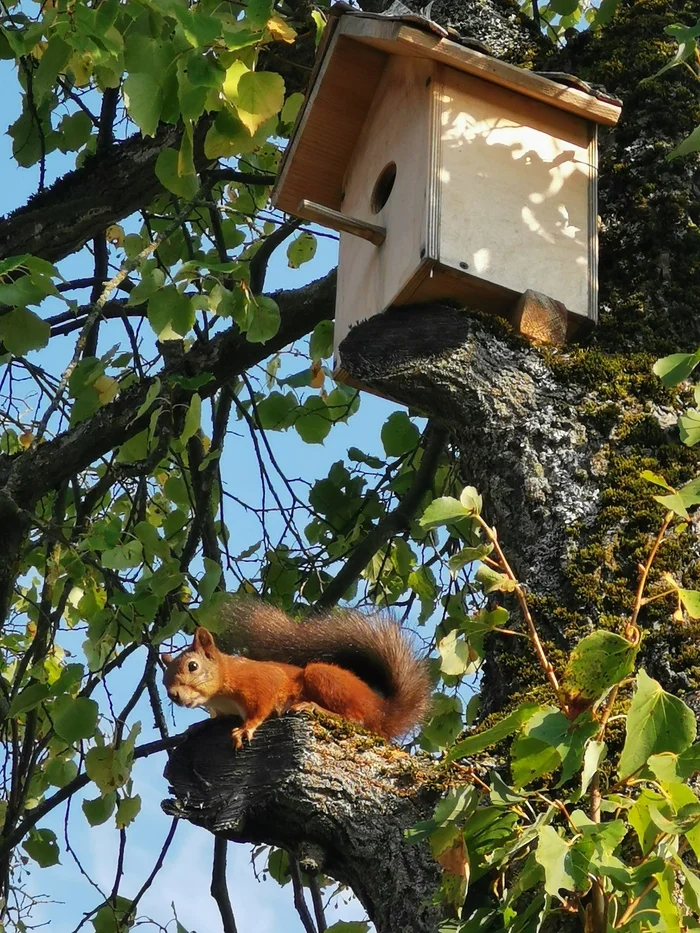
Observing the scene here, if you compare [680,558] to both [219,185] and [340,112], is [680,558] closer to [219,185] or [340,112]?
[340,112]

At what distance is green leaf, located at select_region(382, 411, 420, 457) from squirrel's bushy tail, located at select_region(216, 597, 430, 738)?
1072mm

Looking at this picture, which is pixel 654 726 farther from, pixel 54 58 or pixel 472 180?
pixel 54 58

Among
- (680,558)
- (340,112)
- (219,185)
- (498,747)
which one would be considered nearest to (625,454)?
(680,558)

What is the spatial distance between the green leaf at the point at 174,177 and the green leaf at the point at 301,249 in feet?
5.00

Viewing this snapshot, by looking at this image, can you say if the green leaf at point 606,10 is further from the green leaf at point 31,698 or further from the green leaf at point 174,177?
the green leaf at point 31,698

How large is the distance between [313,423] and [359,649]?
3.91ft

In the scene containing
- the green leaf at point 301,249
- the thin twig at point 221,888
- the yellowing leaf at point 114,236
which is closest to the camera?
the thin twig at point 221,888

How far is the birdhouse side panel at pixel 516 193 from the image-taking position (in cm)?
259

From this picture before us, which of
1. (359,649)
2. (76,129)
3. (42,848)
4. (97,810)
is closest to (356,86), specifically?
(76,129)

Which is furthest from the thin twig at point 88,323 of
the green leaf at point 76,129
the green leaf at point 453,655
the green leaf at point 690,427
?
the green leaf at point 690,427

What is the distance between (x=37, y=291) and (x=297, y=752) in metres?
1.05

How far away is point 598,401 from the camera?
2.35 m

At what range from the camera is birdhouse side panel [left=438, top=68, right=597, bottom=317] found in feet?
8.49

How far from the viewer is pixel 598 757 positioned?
1.59 m
